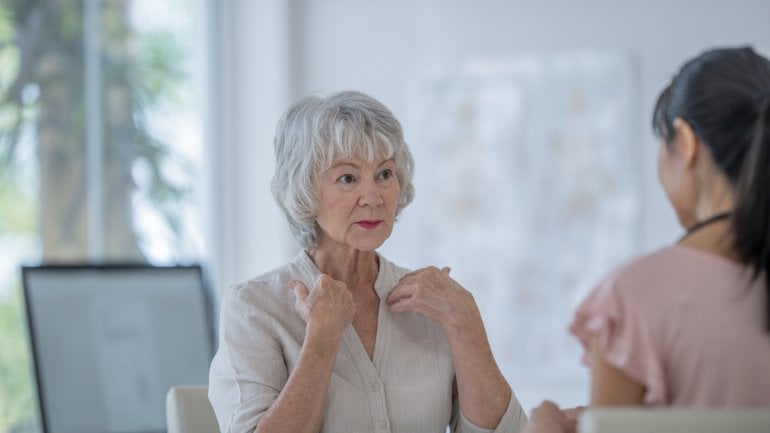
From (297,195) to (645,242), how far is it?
3.53 m

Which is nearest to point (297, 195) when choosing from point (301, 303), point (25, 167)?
point (301, 303)

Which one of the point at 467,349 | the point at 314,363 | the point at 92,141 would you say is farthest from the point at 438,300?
the point at 92,141

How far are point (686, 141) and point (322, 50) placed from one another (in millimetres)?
4441

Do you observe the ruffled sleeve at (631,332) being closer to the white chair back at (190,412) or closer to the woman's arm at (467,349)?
the woman's arm at (467,349)

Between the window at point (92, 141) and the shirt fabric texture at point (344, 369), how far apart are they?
2.35 metres

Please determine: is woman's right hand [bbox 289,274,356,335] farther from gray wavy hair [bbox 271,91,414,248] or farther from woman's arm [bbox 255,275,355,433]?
gray wavy hair [bbox 271,91,414,248]

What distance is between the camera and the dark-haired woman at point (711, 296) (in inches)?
62.8

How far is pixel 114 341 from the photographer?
4.05 metres

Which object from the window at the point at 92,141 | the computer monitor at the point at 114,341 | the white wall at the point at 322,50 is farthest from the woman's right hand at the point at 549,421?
A: the white wall at the point at 322,50

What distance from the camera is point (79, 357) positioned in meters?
3.94

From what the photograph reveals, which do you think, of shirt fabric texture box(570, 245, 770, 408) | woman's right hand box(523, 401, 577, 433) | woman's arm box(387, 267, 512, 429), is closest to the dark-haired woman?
shirt fabric texture box(570, 245, 770, 408)

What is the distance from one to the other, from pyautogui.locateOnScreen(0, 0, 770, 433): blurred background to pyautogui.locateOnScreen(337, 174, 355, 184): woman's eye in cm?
293

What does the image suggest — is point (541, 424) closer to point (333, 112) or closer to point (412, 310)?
point (412, 310)

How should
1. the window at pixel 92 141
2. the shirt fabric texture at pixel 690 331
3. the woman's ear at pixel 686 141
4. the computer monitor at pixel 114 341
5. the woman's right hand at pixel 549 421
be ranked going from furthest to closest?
the window at pixel 92 141, the computer monitor at pixel 114 341, the woman's right hand at pixel 549 421, the woman's ear at pixel 686 141, the shirt fabric texture at pixel 690 331
